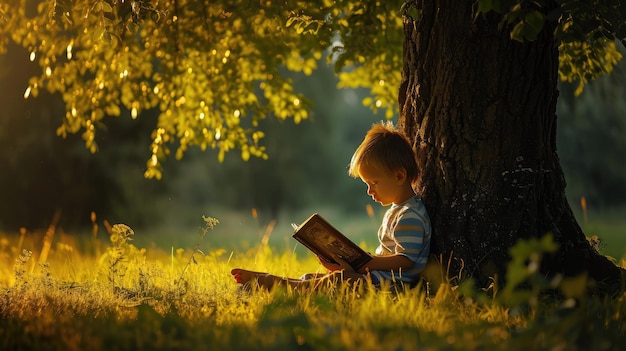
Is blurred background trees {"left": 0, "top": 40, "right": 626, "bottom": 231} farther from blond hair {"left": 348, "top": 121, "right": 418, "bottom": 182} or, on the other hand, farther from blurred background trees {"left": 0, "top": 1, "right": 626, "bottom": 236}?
blond hair {"left": 348, "top": 121, "right": 418, "bottom": 182}

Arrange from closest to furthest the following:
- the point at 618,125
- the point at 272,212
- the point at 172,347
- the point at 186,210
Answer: the point at 172,347
the point at 618,125
the point at 186,210
the point at 272,212

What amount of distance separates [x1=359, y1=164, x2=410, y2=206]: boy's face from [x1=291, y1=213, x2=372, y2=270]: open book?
38cm

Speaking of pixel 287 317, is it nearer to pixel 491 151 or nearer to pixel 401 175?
pixel 401 175

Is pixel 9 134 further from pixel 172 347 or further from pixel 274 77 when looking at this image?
pixel 172 347

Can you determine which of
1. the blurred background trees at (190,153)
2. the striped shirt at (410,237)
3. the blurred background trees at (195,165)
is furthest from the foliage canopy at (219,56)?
the blurred background trees at (195,165)

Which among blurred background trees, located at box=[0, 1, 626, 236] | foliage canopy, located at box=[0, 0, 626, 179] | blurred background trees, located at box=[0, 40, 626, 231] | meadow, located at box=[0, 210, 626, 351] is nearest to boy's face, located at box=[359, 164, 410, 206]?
meadow, located at box=[0, 210, 626, 351]

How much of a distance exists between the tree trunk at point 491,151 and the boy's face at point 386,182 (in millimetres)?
251

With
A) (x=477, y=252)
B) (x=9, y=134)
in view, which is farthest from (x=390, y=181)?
(x=9, y=134)

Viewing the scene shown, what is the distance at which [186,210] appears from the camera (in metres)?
22.8

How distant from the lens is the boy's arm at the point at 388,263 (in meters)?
5.29

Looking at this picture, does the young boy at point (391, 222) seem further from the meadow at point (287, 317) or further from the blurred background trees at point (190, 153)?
the blurred background trees at point (190, 153)

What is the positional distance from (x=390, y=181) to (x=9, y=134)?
1174 cm

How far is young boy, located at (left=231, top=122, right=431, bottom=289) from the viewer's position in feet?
17.4

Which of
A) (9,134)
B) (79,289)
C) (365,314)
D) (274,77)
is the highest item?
(9,134)
